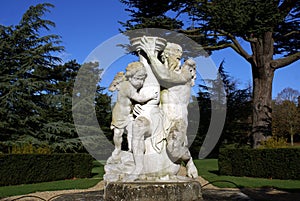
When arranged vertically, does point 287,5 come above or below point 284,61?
above

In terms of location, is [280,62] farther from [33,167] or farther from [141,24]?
[33,167]

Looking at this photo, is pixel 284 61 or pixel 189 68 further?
pixel 284 61

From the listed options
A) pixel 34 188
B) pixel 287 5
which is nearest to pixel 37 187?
pixel 34 188

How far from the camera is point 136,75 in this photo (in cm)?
480

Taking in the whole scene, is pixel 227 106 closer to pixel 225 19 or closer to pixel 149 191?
pixel 225 19

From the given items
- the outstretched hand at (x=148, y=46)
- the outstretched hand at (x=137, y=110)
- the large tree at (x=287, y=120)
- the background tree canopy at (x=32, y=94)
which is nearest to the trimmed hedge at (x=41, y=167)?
the background tree canopy at (x=32, y=94)

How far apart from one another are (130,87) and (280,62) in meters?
16.0

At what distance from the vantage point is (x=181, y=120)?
15.9 ft

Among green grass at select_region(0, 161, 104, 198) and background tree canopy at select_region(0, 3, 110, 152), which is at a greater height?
background tree canopy at select_region(0, 3, 110, 152)

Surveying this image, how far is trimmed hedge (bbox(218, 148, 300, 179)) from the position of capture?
14.4 metres

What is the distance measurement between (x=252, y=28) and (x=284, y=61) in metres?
4.86

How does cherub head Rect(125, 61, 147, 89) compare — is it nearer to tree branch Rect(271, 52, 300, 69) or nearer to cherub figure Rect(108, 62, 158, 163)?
cherub figure Rect(108, 62, 158, 163)

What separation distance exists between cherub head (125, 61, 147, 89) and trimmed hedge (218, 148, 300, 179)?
11424 millimetres

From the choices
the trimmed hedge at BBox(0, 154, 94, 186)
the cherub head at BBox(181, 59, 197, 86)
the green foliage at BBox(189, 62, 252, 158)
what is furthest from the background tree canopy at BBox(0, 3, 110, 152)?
the cherub head at BBox(181, 59, 197, 86)
